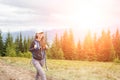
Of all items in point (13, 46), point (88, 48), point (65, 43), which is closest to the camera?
point (13, 46)

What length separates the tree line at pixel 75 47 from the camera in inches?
3533

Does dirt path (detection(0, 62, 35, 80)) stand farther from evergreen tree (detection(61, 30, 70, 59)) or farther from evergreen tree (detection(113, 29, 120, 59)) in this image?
evergreen tree (detection(61, 30, 70, 59))

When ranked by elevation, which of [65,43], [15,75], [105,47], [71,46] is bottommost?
[15,75]

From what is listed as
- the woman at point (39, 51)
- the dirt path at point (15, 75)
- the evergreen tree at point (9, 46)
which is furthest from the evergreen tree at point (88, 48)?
the woman at point (39, 51)

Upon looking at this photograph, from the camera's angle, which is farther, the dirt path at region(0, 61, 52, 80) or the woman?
the dirt path at region(0, 61, 52, 80)

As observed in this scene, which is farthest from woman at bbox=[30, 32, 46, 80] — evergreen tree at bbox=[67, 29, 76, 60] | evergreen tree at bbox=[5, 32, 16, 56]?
evergreen tree at bbox=[67, 29, 76, 60]

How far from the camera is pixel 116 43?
321 feet

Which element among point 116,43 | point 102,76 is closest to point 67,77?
point 102,76

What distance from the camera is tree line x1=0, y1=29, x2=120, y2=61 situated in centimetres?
8973

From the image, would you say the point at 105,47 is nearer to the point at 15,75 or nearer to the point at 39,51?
the point at 15,75

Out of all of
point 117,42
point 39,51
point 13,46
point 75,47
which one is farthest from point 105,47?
point 39,51

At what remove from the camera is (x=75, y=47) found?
340ft

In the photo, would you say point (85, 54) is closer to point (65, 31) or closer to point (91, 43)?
point (91, 43)

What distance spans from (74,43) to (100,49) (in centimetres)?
1719
